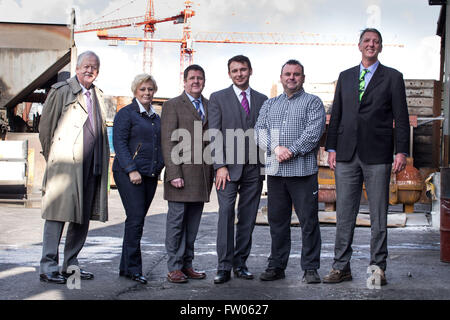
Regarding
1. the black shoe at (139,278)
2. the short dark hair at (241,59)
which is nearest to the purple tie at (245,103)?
the short dark hair at (241,59)

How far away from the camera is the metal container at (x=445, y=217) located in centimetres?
568

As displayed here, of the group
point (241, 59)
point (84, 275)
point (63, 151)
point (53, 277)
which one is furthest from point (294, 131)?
point (53, 277)

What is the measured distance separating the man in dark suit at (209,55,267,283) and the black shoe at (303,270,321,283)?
0.48 metres

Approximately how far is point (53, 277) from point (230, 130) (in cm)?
188

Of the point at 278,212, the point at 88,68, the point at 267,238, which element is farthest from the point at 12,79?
the point at 278,212

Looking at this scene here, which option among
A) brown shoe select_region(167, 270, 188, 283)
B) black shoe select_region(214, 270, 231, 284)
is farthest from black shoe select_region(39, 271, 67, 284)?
black shoe select_region(214, 270, 231, 284)

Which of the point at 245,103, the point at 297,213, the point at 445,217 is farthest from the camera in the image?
the point at 445,217

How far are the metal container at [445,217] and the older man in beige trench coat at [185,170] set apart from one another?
2391mm

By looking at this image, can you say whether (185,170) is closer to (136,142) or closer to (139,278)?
(136,142)

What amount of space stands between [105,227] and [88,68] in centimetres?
435

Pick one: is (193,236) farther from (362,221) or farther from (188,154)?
(362,221)

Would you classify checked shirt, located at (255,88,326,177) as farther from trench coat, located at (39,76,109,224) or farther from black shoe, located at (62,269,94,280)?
black shoe, located at (62,269,94,280)

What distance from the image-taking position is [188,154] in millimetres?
4953

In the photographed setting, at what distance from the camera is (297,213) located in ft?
15.9
